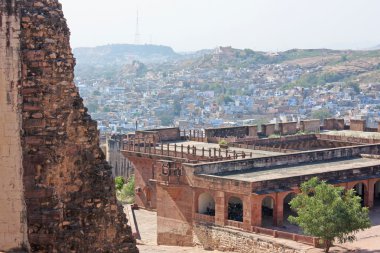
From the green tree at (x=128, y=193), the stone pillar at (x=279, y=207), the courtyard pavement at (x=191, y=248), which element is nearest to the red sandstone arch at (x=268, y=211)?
the stone pillar at (x=279, y=207)

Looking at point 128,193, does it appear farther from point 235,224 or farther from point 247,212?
point 247,212

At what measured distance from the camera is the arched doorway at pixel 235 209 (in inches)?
1150

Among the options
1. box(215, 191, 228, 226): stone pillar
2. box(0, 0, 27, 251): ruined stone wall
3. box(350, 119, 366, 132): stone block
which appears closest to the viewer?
box(0, 0, 27, 251): ruined stone wall

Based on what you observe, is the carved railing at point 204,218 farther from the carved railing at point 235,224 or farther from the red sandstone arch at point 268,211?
the red sandstone arch at point 268,211

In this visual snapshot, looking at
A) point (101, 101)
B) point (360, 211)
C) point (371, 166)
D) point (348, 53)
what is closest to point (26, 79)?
point (360, 211)

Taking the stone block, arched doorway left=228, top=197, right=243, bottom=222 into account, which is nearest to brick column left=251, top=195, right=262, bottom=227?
arched doorway left=228, top=197, right=243, bottom=222

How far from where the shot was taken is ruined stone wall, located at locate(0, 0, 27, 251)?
10375 millimetres

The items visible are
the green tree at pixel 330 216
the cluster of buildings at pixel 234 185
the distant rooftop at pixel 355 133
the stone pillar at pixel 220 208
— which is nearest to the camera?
the green tree at pixel 330 216

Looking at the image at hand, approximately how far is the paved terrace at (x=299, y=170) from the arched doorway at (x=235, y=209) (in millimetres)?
925

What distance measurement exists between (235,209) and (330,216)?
19.5ft

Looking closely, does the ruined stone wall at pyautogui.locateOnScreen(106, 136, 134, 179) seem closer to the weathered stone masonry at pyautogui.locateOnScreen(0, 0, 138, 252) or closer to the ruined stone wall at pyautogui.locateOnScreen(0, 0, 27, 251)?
the weathered stone masonry at pyautogui.locateOnScreen(0, 0, 138, 252)

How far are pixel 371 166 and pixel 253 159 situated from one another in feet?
16.2

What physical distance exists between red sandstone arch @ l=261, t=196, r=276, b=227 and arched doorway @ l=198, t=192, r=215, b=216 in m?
1.99

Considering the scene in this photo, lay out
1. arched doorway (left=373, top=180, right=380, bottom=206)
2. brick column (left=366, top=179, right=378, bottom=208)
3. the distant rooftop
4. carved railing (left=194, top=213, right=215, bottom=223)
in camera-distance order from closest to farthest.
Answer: carved railing (left=194, top=213, right=215, bottom=223) < brick column (left=366, top=179, right=378, bottom=208) < arched doorway (left=373, top=180, right=380, bottom=206) < the distant rooftop
